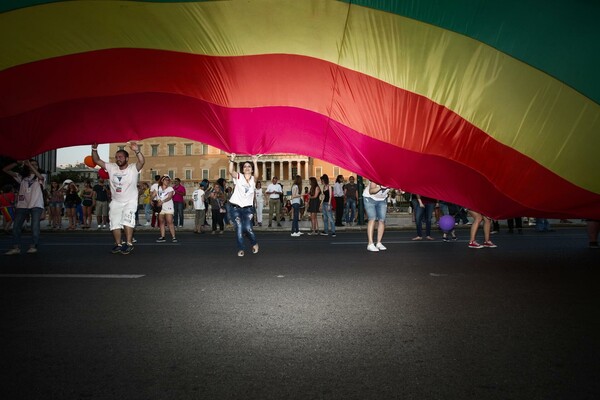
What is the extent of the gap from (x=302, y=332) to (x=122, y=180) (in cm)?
586

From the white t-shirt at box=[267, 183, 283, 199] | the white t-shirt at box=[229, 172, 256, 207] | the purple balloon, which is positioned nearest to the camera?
the white t-shirt at box=[229, 172, 256, 207]

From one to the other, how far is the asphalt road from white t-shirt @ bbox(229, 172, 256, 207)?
7.08 ft

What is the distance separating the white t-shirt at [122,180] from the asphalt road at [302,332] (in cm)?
182

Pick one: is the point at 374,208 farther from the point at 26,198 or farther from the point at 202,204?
the point at 202,204

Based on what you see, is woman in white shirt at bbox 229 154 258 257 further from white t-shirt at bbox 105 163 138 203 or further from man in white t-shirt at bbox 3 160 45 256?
man in white t-shirt at bbox 3 160 45 256

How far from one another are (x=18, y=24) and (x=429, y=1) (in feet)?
13.8

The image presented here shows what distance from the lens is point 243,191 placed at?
8.44 meters

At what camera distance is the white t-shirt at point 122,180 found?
7.91 meters

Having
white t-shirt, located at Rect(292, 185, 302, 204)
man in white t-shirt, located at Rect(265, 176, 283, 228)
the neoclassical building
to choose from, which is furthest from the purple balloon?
the neoclassical building

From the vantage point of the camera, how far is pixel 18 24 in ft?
14.2

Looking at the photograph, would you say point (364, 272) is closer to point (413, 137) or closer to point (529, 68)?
point (413, 137)

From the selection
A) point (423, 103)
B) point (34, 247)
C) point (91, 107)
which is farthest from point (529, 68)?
point (34, 247)

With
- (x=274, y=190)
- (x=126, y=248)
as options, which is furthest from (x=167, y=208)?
(x=274, y=190)

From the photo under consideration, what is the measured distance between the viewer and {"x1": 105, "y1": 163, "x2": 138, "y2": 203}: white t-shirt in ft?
26.0
